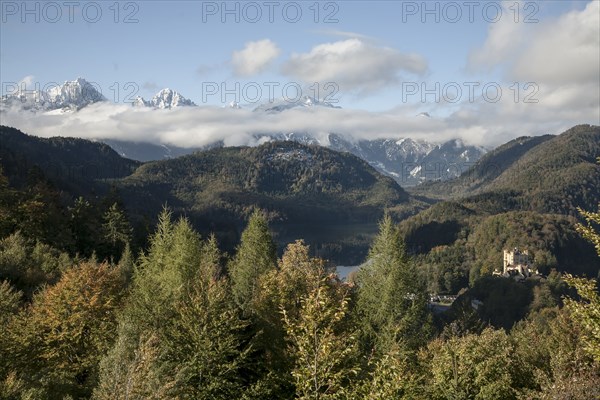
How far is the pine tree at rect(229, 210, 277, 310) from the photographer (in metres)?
49.5

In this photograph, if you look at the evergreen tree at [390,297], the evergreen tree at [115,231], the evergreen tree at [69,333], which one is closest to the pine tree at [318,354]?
the evergreen tree at [69,333]

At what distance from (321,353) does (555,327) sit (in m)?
Answer: 29.6

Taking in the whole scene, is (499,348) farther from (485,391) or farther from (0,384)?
(0,384)

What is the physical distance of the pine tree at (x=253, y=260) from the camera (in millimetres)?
49531

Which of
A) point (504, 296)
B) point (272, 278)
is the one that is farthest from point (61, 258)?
point (504, 296)

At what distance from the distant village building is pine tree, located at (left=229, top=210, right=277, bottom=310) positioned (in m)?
151

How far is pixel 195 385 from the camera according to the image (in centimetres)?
2255

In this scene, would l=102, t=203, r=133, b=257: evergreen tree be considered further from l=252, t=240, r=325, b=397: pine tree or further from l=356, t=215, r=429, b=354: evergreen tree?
l=356, t=215, r=429, b=354: evergreen tree

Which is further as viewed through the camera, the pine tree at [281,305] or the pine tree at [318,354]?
the pine tree at [281,305]

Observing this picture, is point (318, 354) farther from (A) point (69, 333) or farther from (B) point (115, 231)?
(B) point (115, 231)

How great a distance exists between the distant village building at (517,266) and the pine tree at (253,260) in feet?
497

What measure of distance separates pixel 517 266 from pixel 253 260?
554 feet

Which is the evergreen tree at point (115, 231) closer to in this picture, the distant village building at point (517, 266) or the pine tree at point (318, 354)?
the pine tree at point (318, 354)

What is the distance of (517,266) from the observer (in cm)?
19175
